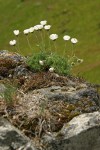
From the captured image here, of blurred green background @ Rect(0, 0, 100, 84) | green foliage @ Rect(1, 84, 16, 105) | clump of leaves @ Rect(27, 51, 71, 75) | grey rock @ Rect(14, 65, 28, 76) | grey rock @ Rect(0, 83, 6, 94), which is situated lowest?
green foliage @ Rect(1, 84, 16, 105)

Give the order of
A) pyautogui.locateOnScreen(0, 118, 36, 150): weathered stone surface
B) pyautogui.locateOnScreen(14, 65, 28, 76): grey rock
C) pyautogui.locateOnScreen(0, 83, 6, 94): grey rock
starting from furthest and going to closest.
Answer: pyautogui.locateOnScreen(14, 65, 28, 76): grey rock
pyautogui.locateOnScreen(0, 83, 6, 94): grey rock
pyautogui.locateOnScreen(0, 118, 36, 150): weathered stone surface

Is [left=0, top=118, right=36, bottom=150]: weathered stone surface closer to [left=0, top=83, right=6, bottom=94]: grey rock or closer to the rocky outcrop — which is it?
the rocky outcrop

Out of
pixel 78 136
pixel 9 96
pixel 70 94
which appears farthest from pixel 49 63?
pixel 78 136

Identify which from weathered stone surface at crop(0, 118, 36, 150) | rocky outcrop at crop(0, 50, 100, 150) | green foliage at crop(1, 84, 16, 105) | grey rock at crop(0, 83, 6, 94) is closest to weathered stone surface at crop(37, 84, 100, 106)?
rocky outcrop at crop(0, 50, 100, 150)

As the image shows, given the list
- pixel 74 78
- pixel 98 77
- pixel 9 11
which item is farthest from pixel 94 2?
pixel 74 78

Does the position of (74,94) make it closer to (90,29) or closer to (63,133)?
(63,133)

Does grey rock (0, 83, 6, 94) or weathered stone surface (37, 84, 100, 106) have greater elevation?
grey rock (0, 83, 6, 94)
